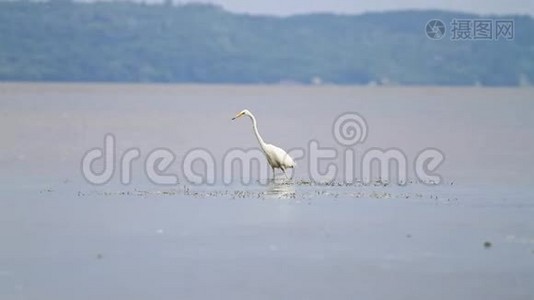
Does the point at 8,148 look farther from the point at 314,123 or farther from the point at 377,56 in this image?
the point at 377,56

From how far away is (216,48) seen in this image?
88500 mm

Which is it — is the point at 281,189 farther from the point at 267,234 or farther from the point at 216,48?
the point at 216,48

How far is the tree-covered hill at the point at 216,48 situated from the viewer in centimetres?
7962

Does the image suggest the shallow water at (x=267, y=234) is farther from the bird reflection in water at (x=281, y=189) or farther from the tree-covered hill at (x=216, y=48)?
the tree-covered hill at (x=216, y=48)

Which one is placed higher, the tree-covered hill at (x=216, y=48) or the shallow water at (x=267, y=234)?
the tree-covered hill at (x=216, y=48)

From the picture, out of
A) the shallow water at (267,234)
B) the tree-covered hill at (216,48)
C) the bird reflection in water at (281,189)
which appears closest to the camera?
the shallow water at (267,234)

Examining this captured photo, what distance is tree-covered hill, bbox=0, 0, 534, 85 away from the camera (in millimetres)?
79625

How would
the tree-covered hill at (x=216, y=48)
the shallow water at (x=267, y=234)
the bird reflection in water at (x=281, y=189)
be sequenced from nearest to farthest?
the shallow water at (x=267, y=234) < the bird reflection in water at (x=281, y=189) < the tree-covered hill at (x=216, y=48)

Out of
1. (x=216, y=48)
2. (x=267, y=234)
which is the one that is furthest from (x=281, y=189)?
(x=216, y=48)

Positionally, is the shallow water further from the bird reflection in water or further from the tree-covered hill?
the tree-covered hill

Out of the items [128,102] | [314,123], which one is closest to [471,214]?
[314,123]

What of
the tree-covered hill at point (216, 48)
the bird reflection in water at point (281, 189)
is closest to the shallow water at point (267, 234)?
the bird reflection in water at point (281, 189)

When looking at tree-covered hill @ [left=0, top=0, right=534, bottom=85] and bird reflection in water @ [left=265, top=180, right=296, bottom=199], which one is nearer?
bird reflection in water @ [left=265, top=180, right=296, bottom=199]

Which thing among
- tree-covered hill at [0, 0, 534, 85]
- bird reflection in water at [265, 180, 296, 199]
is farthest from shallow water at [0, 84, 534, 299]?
tree-covered hill at [0, 0, 534, 85]
